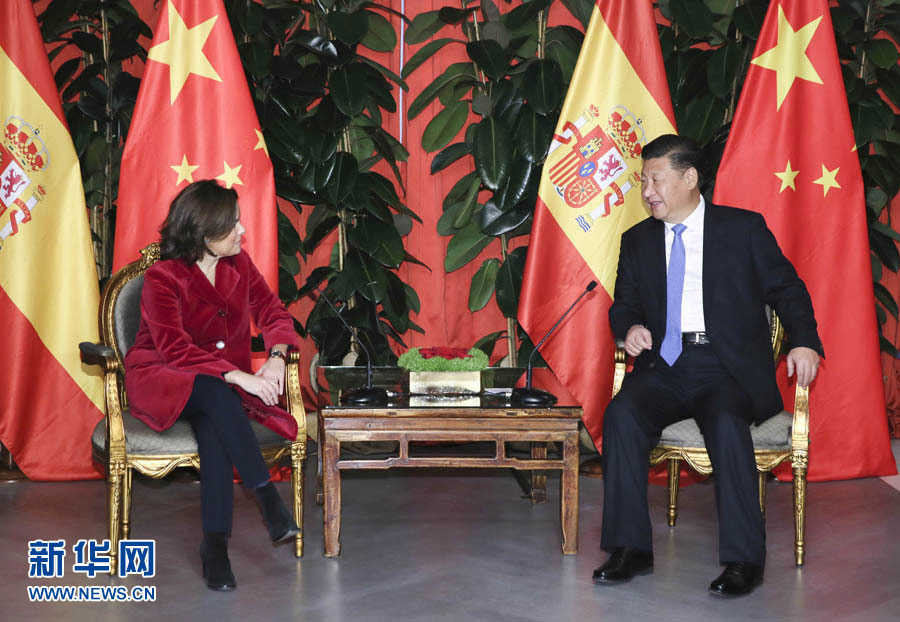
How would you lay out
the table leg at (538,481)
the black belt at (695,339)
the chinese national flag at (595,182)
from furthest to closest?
the chinese national flag at (595,182), the table leg at (538,481), the black belt at (695,339)

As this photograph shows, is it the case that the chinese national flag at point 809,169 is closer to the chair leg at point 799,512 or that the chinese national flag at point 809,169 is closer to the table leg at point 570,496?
the chair leg at point 799,512

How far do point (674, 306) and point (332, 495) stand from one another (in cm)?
118

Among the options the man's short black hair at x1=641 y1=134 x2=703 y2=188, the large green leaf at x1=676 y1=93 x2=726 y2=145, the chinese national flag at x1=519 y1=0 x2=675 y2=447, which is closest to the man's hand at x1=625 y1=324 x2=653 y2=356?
the man's short black hair at x1=641 y1=134 x2=703 y2=188

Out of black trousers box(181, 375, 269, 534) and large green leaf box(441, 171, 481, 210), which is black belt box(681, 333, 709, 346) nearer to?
black trousers box(181, 375, 269, 534)

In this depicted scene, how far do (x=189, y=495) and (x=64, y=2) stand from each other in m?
2.06

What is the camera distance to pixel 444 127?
4121mm

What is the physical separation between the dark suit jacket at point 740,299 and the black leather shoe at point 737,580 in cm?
45

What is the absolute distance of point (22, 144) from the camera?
3.61 meters

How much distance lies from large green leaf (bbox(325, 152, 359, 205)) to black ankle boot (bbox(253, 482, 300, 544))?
1.60 metres

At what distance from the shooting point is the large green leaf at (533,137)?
152 inches

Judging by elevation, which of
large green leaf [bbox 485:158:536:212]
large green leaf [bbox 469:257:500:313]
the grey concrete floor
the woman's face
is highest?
large green leaf [bbox 485:158:536:212]

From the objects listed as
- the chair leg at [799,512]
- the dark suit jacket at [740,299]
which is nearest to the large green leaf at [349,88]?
the dark suit jacket at [740,299]

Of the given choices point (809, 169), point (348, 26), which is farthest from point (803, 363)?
point (348, 26)

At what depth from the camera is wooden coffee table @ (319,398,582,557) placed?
8.84ft
